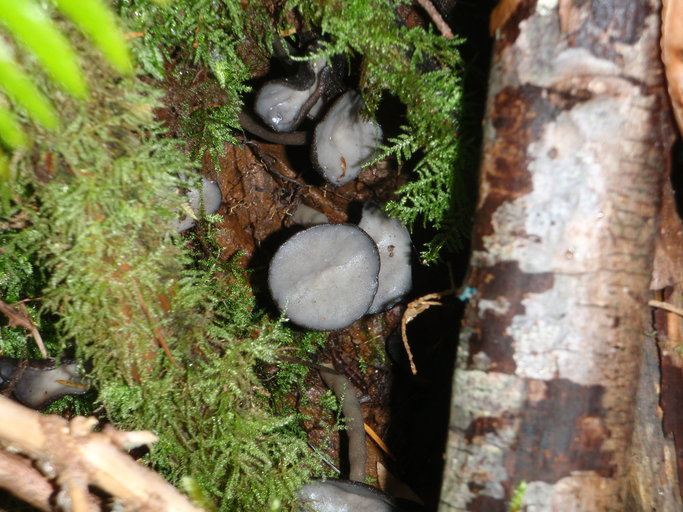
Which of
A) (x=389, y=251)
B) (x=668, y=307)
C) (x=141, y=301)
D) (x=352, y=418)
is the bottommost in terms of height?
(x=352, y=418)

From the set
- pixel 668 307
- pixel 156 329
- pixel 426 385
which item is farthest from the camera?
pixel 426 385

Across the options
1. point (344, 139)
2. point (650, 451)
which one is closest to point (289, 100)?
point (344, 139)

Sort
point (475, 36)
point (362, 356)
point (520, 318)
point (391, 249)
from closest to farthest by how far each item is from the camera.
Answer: point (520, 318) → point (475, 36) → point (391, 249) → point (362, 356)

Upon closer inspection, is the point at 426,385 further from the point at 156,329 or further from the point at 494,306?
the point at 156,329

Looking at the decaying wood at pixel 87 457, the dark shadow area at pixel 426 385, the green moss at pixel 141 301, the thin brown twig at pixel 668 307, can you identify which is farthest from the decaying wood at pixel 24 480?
the thin brown twig at pixel 668 307

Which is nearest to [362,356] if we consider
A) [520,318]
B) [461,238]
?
[461,238]

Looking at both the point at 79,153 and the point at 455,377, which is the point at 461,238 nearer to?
the point at 455,377
